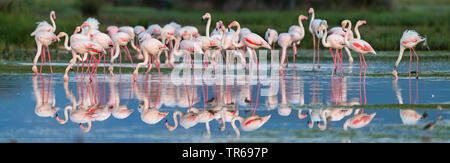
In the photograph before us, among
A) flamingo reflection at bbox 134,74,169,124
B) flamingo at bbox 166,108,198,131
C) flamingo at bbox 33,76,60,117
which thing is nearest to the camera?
flamingo at bbox 166,108,198,131

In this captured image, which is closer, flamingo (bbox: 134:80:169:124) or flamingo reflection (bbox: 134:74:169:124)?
flamingo (bbox: 134:80:169:124)

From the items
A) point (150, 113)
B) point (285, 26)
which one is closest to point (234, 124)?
point (150, 113)

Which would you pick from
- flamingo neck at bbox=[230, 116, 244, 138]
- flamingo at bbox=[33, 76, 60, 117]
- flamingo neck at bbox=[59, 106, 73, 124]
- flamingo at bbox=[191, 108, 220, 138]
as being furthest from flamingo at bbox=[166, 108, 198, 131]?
flamingo at bbox=[33, 76, 60, 117]

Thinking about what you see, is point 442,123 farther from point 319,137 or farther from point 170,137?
point 170,137

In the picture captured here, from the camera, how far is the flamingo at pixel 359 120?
10000mm

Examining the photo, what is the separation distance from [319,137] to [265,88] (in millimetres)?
5567

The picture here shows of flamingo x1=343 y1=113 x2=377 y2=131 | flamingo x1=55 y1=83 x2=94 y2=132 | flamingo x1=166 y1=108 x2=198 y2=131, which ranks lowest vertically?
flamingo x1=343 y1=113 x2=377 y2=131

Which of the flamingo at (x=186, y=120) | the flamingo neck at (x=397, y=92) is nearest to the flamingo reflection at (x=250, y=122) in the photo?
the flamingo at (x=186, y=120)

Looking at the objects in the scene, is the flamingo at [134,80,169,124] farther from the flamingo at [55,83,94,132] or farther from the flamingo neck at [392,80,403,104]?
the flamingo neck at [392,80,403,104]

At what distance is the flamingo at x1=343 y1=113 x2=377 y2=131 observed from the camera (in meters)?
10.0

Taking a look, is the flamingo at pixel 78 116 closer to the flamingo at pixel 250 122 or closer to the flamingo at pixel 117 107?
the flamingo at pixel 117 107

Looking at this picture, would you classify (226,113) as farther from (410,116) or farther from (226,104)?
(410,116)
